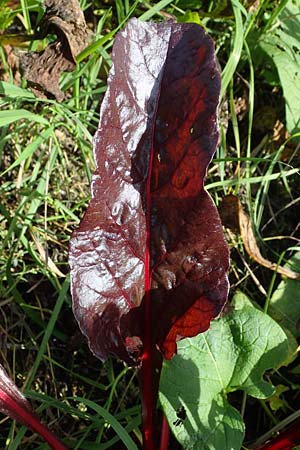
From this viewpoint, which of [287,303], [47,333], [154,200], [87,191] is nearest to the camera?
[154,200]

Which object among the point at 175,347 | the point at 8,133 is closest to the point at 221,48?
the point at 8,133

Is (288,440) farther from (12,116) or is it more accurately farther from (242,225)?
(12,116)

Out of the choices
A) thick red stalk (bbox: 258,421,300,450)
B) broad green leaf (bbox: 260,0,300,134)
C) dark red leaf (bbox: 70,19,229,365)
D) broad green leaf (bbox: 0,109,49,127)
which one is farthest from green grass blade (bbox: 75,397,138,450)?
broad green leaf (bbox: 260,0,300,134)

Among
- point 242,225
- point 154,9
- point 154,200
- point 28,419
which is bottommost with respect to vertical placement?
point 28,419

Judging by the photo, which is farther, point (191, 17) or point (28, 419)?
point (191, 17)

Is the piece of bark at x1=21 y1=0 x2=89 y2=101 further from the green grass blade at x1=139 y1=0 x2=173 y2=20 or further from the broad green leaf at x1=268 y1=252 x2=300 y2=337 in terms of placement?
the broad green leaf at x1=268 y1=252 x2=300 y2=337

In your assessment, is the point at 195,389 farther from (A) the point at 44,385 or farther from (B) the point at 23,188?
(B) the point at 23,188

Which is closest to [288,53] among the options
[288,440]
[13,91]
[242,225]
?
[242,225]

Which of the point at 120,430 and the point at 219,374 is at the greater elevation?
the point at 219,374
